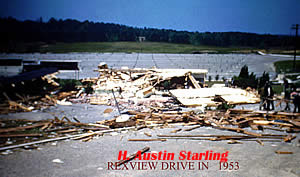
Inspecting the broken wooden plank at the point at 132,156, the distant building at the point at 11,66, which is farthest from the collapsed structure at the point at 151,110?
the distant building at the point at 11,66

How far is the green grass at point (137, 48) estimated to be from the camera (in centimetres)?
4238

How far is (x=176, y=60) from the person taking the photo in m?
43.4

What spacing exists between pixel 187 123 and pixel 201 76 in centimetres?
1107

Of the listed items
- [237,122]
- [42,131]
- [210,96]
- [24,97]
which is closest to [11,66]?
[24,97]

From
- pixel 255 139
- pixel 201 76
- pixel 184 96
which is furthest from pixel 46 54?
pixel 255 139

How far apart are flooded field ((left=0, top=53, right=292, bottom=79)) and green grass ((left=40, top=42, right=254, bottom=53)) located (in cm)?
102

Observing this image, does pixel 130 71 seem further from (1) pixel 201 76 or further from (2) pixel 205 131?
(2) pixel 205 131

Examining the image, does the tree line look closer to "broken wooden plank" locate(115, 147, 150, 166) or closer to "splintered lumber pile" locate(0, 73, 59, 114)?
"splintered lumber pile" locate(0, 73, 59, 114)

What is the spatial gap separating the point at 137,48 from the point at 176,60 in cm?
766

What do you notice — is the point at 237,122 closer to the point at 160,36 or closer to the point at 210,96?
the point at 210,96

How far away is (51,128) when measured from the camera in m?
10.3

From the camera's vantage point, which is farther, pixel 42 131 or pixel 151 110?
pixel 151 110

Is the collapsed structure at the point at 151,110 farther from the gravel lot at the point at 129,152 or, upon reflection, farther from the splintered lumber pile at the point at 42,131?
the gravel lot at the point at 129,152

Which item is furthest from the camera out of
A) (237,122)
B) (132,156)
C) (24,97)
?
(24,97)
